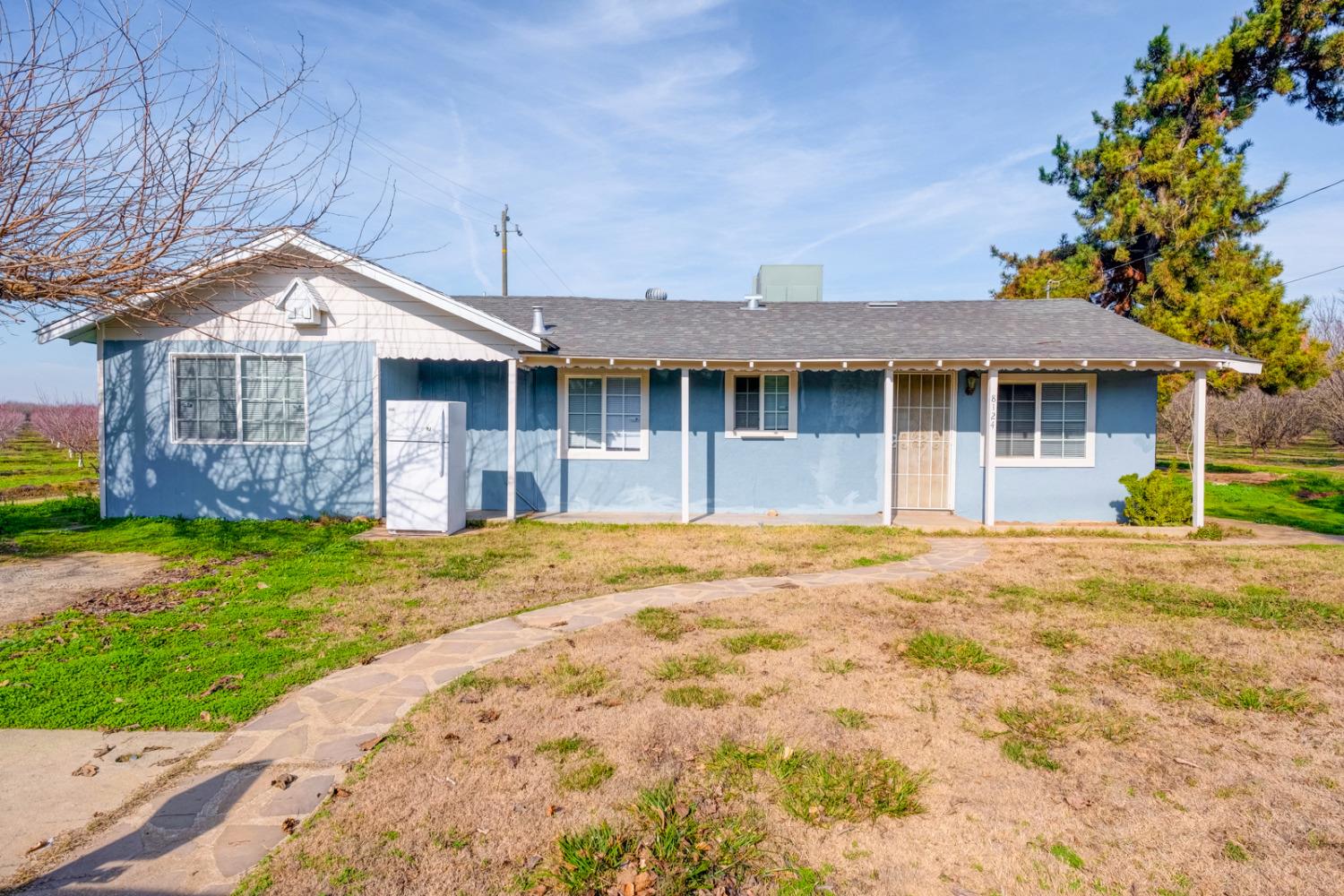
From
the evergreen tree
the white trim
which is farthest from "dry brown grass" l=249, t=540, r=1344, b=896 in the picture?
the evergreen tree

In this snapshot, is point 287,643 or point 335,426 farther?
point 335,426

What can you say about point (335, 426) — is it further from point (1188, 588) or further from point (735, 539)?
point (1188, 588)

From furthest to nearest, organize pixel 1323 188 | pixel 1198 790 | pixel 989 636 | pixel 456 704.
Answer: pixel 1323 188
pixel 989 636
pixel 456 704
pixel 1198 790

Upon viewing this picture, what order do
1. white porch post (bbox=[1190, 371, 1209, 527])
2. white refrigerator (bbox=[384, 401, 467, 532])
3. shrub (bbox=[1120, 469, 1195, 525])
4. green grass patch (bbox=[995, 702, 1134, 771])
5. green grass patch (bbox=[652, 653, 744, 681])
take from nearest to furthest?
green grass patch (bbox=[995, 702, 1134, 771]) < green grass patch (bbox=[652, 653, 744, 681]) < white refrigerator (bbox=[384, 401, 467, 532]) < white porch post (bbox=[1190, 371, 1209, 527]) < shrub (bbox=[1120, 469, 1195, 525])

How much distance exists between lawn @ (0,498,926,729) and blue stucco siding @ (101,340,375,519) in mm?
398

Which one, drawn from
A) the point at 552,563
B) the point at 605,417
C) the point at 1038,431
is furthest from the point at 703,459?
the point at 1038,431

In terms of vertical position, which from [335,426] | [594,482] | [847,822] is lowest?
[847,822]

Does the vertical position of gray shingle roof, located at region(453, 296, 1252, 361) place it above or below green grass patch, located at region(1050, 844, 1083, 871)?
above

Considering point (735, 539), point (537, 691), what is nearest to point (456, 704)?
point (537, 691)

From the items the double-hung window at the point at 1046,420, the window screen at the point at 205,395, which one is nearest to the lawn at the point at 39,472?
the window screen at the point at 205,395

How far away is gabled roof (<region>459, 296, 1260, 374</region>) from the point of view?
10391 millimetres

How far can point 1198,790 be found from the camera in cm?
323

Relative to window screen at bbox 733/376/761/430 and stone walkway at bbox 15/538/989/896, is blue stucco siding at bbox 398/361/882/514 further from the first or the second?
stone walkway at bbox 15/538/989/896

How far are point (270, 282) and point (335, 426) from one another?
2.31 meters
